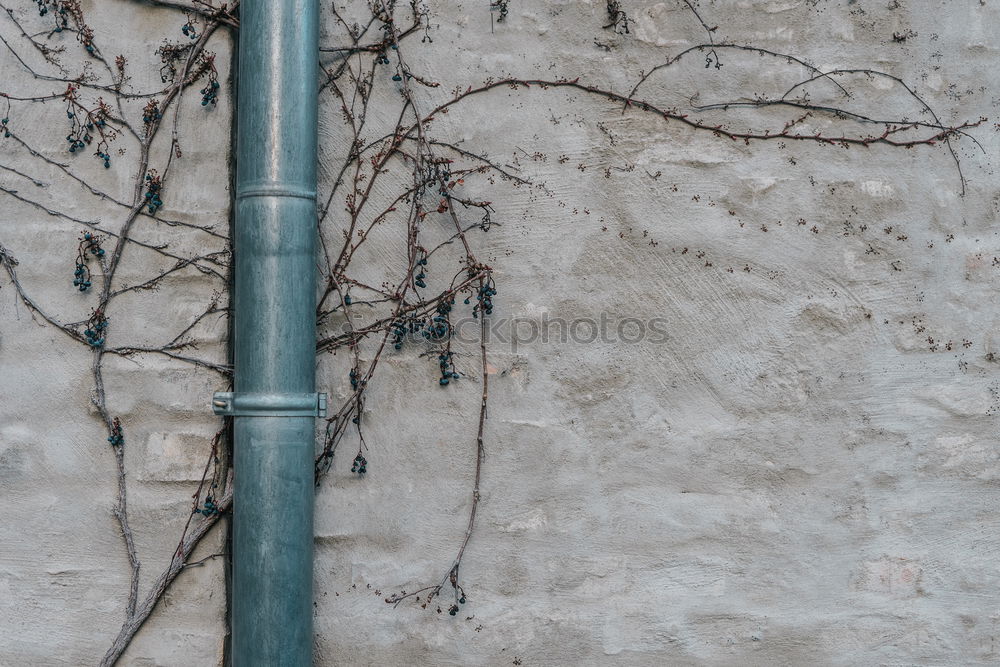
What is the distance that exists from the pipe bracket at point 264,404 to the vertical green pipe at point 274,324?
1cm

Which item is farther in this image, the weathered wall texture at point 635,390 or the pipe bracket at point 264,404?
the weathered wall texture at point 635,390

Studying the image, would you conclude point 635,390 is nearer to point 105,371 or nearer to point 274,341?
point 274,341

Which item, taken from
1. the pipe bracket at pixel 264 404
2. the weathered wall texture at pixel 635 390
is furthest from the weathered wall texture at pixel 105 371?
the pipe bracket at pixel 264 404

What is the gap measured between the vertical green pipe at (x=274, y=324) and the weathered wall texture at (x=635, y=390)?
165 millimetres

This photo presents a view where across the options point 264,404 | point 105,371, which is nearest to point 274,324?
point 264,404

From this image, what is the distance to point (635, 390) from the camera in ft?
6.64

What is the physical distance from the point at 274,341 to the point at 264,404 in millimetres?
142

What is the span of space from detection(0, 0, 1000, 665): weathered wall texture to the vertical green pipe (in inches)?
6.5

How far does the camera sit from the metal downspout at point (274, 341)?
1800mm

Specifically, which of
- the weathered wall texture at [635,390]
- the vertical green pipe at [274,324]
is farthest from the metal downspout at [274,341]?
the weathered wall texture at [635,390]

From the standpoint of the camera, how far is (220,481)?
1.96 meters

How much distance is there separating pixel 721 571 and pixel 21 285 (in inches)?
72.8

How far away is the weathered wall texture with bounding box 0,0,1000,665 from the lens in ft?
6.45

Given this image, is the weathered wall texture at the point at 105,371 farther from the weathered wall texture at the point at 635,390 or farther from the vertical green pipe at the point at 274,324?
the vertical green pipe at the point at 274,324
